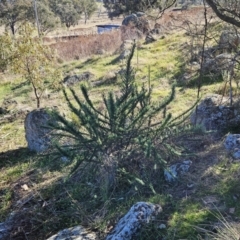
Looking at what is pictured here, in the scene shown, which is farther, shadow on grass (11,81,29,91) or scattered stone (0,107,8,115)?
shadow on grass (11,81,29,91)

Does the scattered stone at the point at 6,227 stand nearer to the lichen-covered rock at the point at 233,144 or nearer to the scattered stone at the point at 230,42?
the lichen-covered rock at the point at 233,144

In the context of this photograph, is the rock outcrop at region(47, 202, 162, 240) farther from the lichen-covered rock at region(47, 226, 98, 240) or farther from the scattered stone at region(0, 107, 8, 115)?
the scattered stone at region(0, 107, 8, 115)

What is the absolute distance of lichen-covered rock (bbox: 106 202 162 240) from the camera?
257 cm

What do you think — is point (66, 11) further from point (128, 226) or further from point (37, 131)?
point (128, 226)

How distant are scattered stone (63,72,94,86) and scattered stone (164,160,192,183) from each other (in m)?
6.47

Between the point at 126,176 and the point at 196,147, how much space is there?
1005 mm

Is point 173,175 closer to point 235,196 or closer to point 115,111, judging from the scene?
point 235,196

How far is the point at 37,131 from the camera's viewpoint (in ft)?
18.2

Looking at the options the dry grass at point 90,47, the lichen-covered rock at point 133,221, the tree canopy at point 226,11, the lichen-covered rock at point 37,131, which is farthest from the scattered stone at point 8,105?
the lichen-covered rock at point 133,221

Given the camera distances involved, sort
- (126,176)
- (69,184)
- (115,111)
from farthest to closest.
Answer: (69,184)
(126,176)
(115,111)

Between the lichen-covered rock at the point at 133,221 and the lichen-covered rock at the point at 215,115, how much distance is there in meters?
1.94

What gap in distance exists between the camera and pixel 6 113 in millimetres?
8188

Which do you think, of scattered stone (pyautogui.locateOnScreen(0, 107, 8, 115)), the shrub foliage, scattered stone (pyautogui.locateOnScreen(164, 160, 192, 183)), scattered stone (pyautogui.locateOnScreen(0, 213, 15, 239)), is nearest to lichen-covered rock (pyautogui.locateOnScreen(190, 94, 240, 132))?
scattered stone (pyautogui.locateOnScreen(164, 160, 192, 183))

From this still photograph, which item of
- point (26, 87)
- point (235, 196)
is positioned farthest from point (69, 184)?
point (26, 87)
